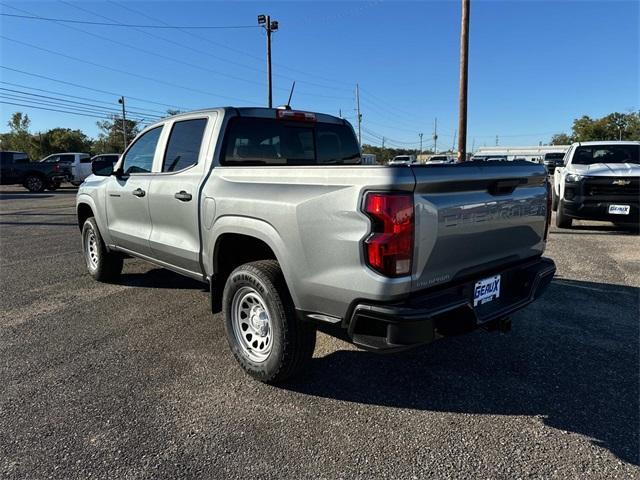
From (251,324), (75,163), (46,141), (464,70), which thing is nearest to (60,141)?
(46,141)

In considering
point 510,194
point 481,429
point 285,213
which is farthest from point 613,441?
point 285,213

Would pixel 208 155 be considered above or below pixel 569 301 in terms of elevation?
above

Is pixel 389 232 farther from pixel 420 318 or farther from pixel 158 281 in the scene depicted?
pixel 158 281

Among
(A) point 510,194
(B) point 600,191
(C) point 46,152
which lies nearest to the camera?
(A) point 510,194

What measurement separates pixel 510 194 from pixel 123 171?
3.88 m

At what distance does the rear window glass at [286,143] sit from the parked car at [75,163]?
21885 millimetres

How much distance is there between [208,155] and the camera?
11.7 feet

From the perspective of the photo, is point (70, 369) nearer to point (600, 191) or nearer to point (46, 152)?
point (600, 191)

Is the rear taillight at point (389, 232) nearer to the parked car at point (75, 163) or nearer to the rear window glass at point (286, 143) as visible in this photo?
the rear window glass at point (286, 143)

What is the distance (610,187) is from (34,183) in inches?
935

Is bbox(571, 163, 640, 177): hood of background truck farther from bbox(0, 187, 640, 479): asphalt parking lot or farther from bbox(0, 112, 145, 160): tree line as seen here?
bbox(0, 112, 145, 160): tree line

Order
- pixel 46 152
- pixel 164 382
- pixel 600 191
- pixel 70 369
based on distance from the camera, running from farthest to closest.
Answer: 1. pixel 46 152
2. pixel 600 191
3. pixel 70 369
4. pixel 164 382

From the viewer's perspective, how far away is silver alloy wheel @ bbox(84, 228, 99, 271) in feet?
18.7

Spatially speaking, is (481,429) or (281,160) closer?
(481,429)
